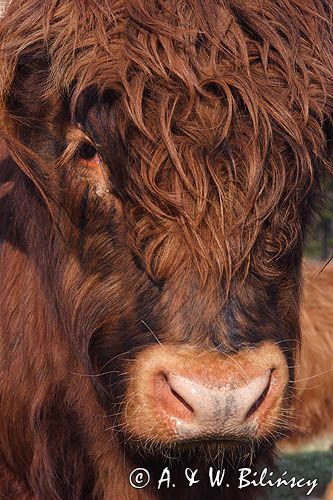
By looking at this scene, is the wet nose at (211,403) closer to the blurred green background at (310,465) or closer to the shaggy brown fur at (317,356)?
the blurred green background at (310,465)

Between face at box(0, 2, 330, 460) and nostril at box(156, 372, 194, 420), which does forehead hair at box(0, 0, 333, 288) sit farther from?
nostril at box(156, 372, 194, 420)

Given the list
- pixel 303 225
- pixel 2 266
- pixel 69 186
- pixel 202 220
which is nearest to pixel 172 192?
pixel 202 220

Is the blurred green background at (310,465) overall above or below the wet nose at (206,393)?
below

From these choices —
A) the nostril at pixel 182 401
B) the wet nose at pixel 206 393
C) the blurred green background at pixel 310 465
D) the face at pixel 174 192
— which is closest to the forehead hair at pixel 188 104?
the face at pixel 174 192

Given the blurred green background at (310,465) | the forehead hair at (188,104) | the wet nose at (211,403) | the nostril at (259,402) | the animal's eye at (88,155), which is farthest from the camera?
the blurred green background at (310,465)

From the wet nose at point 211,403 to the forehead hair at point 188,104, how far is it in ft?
1.34

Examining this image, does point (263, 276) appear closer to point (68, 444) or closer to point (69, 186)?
point (69, 186)

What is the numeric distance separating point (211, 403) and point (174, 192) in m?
0.73

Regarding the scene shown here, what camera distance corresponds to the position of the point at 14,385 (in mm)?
4086

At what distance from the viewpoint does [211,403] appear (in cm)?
322

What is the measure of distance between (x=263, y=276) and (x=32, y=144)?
924mm

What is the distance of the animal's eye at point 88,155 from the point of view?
364 cm

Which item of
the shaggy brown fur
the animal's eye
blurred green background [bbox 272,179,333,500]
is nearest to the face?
the animal's eye

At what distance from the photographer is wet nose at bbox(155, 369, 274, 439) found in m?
3.22
